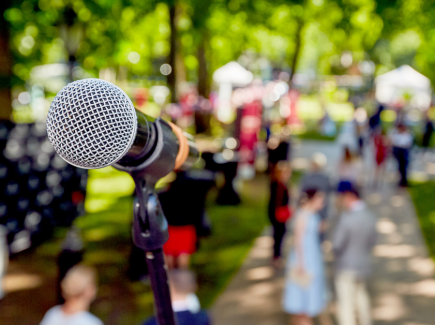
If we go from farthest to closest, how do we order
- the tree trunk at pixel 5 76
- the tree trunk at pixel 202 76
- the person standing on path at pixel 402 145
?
the tree trunk at pixel 202 76 → the person standing on path at pixel 402 145 → the tree trunk at pixel 5 76

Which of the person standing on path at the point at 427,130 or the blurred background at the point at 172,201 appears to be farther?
the person standing on path at the point at 427,130

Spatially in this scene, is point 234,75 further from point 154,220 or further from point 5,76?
point 154,220

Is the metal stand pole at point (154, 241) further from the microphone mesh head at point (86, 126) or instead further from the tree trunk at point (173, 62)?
the tree trunk at point (173, 62)

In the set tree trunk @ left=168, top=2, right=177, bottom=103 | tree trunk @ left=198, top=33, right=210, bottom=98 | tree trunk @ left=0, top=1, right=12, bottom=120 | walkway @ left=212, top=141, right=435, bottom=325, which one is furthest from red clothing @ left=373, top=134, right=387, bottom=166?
tree trunk @ left=198, top=33, right=210, bottom=98

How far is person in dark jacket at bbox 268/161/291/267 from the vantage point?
6039mm

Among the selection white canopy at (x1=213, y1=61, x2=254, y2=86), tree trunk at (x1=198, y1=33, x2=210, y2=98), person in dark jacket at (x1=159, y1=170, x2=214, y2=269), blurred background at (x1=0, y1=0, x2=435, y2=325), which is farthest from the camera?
white canopy at (x1=213, y1=61, x2=254, y2=86)

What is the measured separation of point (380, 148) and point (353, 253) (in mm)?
6852

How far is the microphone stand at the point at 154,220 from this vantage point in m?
1.09

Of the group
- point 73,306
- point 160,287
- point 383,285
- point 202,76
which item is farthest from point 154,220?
point 202,76

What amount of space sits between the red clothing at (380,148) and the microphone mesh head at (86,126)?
1046 centimetres

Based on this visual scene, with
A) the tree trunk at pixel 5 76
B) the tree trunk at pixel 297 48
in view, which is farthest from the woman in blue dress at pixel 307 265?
the tree trunk at pixel 297 48

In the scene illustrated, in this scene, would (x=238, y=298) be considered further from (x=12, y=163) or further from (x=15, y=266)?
(x=12, y=163)

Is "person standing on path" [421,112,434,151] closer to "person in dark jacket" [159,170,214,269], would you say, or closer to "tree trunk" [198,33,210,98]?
"tree trunk" [198,33,210,98]

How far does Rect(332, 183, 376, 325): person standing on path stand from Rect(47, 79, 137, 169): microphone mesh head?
3783 mm
